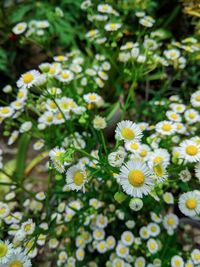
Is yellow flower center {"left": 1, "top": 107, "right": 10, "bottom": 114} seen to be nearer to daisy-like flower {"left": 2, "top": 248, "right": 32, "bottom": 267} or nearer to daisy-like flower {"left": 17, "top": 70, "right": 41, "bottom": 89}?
daisy-like flower {"left": 17, "top": 70, "right": 41, "bottom": 89}

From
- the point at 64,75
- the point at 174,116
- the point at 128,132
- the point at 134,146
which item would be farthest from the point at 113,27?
the point at 128,132

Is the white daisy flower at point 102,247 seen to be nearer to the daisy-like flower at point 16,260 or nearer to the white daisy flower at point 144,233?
the white daisy flower at point 144,233

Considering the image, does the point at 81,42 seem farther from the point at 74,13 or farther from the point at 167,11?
the point at 167,11

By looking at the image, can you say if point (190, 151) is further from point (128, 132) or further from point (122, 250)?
point (122, 250)

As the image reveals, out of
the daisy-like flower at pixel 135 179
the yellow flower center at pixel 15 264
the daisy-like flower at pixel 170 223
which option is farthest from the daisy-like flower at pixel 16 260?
the daisy-like flower at pixel 170 223

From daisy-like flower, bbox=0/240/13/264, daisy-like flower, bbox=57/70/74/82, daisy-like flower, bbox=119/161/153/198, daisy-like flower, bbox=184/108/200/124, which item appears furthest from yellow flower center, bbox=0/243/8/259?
daisy-like flower, bbox=184/108/200/124
